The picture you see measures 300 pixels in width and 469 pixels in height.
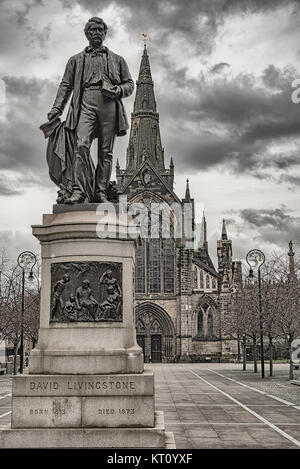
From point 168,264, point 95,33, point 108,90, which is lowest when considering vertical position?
point 108,90

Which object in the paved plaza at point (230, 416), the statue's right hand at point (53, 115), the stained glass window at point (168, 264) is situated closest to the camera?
the statue's right hand at point (53, 115)

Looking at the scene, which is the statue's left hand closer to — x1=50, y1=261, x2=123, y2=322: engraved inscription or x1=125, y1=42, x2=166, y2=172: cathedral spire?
x1=50, y1=261, x2=123, y2=322: engraved inscription

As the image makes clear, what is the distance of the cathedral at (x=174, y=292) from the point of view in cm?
6469

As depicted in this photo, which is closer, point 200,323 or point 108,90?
point 108,90

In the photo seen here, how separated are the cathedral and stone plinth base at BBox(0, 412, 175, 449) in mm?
54454

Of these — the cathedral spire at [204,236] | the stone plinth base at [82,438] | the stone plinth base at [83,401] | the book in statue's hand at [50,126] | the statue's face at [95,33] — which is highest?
the cathedral spire at [204,236]

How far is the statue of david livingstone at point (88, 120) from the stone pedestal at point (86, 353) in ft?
2.09

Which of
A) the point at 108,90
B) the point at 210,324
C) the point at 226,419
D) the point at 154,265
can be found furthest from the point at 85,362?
the point at 210,324

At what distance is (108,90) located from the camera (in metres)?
9.54

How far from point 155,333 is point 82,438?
190 ft

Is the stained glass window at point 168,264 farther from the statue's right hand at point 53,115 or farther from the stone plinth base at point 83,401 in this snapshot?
the stone plinth base at point 83,401

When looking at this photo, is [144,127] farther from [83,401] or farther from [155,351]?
[83,401]

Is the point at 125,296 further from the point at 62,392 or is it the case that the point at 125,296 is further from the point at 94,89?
the point at 94,89

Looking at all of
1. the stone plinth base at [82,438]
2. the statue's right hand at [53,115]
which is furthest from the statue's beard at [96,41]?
the stone plinth base at [82,438]
